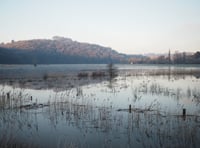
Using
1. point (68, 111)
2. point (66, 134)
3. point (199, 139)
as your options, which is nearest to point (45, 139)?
point (66, 134)

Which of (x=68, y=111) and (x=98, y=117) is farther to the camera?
(x=68, y=111)

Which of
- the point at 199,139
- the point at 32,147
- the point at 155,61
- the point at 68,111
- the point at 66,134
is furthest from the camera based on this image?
the point at 155,61

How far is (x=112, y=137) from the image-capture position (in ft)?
34.7

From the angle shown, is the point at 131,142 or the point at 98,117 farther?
the point at 98,117

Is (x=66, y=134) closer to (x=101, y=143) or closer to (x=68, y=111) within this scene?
(x=101, y=143)

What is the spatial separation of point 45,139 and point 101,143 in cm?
284

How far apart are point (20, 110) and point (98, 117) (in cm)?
624

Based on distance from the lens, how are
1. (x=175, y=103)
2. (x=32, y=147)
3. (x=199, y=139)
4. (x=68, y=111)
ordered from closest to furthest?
(x=32, y=147) < (x=199, y=139) < (x=68, y=111) < (x=175, y=103)

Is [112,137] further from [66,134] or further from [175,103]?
[175,103]

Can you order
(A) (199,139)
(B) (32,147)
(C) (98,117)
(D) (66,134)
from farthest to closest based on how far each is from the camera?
(C) (98,117) → (D) (66,134) → (A) (199,139) → (B) (32,147)

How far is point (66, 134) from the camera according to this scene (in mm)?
11188

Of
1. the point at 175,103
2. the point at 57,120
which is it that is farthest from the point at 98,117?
the point at 175,103

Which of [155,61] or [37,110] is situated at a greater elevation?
[155,61]

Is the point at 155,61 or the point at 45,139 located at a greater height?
the point at 155,61
